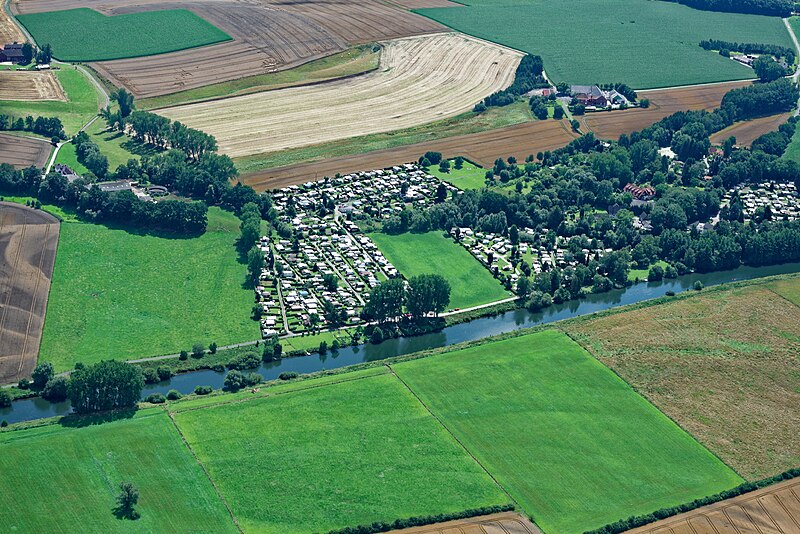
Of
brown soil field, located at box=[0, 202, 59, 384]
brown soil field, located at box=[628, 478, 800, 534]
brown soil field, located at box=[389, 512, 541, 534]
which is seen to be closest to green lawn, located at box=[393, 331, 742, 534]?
brown soil field, located at box=[389, 512, 541, 534]

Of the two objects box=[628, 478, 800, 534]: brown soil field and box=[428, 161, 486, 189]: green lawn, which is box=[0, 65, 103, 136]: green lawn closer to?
box=[428, 161, 486, 189]: green lawn

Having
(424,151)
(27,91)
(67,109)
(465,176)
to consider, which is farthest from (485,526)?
(27,91)

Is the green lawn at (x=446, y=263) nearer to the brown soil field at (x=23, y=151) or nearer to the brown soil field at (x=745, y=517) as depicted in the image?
the brown soil field at (x=745, y=517)

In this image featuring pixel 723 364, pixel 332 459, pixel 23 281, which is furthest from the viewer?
pixel 23 281

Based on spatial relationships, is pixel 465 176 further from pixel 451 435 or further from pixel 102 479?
pixel 102 479

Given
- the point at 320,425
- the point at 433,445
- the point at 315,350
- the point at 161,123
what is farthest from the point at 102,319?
the point at 161,123

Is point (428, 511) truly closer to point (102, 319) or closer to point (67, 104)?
point (102, 319)

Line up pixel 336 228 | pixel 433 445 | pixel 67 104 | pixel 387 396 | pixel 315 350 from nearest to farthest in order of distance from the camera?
pixel 433 445, pixel 387 396, pixel 315 350, pixel 336 228, pixel 67 104
